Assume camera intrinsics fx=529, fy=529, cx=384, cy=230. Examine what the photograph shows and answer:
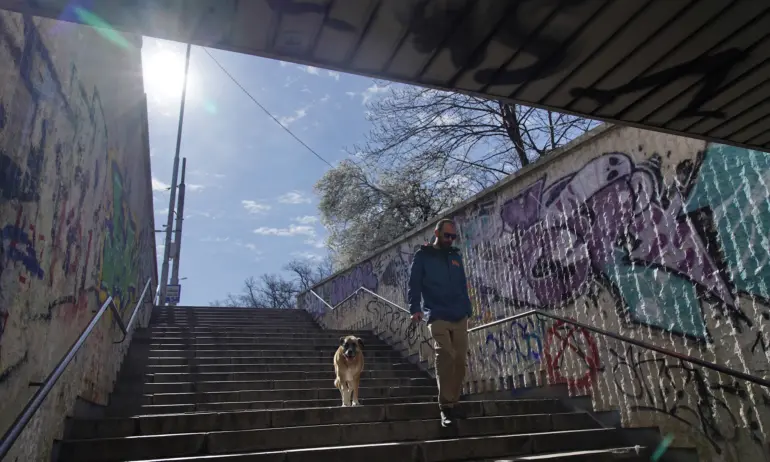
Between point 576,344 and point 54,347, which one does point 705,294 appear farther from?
point 54,347

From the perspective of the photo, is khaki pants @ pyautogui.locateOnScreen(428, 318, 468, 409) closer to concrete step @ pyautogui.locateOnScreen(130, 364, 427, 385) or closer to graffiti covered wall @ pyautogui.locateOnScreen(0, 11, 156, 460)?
graffiti covered wall @ pyautogui.locateOnScreen(0, 11, 156, 460)

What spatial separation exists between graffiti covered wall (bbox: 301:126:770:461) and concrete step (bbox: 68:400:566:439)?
A: 2.95 feet

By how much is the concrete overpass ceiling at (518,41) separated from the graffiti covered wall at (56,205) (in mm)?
1274

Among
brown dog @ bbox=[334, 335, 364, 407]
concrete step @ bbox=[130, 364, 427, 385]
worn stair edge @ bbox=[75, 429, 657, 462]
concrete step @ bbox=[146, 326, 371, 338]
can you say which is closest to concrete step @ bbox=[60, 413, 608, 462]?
worn stair edge @ bbox=[75, 429, 657, 462]

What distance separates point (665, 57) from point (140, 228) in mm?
8770

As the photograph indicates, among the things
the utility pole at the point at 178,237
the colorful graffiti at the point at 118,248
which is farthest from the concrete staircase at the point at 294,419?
the utility pole at the point at 178,237

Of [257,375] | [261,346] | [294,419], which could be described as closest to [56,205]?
[294,419]

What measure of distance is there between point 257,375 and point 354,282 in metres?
6.11

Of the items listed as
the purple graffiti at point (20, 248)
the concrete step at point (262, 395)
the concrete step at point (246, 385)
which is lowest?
the concrete step at point (262, 395)

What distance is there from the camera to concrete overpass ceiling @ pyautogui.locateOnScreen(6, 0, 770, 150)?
7.10ft

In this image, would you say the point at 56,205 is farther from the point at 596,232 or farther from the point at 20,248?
the point at 596,232

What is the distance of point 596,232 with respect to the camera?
6285 millimetres

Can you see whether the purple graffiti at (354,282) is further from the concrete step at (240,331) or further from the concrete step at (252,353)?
the concrete step at (252,353)

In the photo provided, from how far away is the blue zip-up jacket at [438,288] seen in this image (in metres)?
4.93
